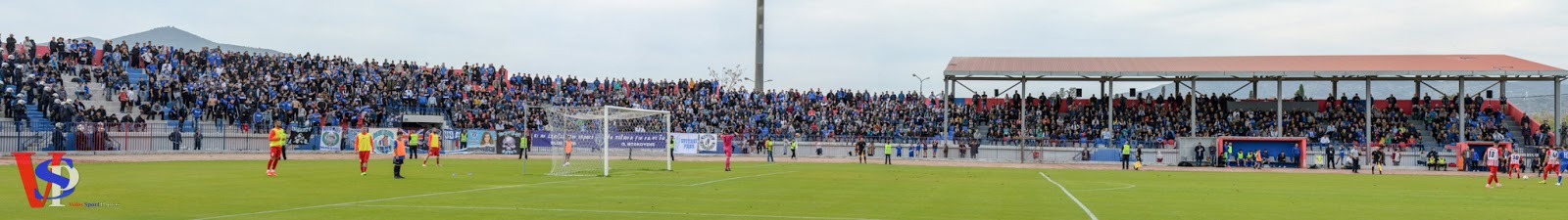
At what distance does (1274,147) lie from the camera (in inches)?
1865

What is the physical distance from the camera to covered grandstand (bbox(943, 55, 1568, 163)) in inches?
2071

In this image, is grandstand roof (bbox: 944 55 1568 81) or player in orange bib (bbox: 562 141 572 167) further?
grandstand roof (bbox: 944 55 1568 81)

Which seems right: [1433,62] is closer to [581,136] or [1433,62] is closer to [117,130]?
[581,136]

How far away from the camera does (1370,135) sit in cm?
5366

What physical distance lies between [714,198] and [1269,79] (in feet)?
139

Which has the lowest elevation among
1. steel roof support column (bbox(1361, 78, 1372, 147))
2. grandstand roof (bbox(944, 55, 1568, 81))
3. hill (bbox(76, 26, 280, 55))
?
steel roof support column (bbox(1361, 78, 1372, 147))

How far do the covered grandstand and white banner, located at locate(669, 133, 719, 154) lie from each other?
36.0ft

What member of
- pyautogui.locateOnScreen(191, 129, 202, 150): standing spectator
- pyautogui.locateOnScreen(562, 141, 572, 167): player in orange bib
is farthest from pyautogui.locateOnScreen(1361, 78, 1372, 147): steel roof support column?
pyautogui.locateOnScreen(191, 129, 202, 150): standing spectator

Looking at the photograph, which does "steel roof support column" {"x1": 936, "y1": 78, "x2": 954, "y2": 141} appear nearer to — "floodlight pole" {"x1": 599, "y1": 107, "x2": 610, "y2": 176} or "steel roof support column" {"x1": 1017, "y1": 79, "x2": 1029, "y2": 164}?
"steel roof support column" {"x1": 1017, "y1": 79, "x2": 1029, "y2": 164}

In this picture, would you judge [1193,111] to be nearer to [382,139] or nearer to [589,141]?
[589,141]

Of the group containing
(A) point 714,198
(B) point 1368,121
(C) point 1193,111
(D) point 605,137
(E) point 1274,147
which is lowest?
(A) point 714,198

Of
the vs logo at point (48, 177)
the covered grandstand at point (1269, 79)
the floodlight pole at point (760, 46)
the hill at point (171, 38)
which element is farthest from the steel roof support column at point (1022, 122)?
the hill at point (171, 38)

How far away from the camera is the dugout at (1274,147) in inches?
1839

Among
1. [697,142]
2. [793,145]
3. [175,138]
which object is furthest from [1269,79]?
[175,138]
